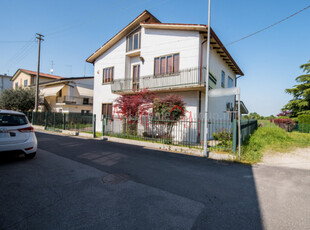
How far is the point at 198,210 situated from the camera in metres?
2.85

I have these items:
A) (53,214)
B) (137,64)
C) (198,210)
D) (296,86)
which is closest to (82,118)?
(137,64)

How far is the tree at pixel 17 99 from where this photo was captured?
2356 cm

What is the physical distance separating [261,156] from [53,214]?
7566 mm

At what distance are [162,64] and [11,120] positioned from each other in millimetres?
9528

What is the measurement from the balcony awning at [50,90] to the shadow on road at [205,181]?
67.5 feet

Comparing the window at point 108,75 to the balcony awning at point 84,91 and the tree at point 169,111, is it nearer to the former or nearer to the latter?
the tree at point 169,111

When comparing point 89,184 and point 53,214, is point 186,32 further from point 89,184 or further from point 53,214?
point 53,214

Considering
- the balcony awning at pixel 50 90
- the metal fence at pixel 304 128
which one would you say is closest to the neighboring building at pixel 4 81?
Result: the balcony awning at pixel 50 90

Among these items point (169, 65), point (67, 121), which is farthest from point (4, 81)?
point (169, 65)

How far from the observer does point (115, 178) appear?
4227 mm

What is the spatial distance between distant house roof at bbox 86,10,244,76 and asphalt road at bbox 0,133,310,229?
348 inches

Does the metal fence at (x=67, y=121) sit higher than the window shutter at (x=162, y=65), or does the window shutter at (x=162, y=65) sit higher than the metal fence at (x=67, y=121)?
the window shutter at (x=162, y=65)

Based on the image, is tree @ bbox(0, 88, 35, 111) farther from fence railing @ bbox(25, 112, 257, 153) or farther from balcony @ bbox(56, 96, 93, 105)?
fence railing @ bbox(25, 112, 257, 153)

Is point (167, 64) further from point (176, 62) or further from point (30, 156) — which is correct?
point (30, 156)
